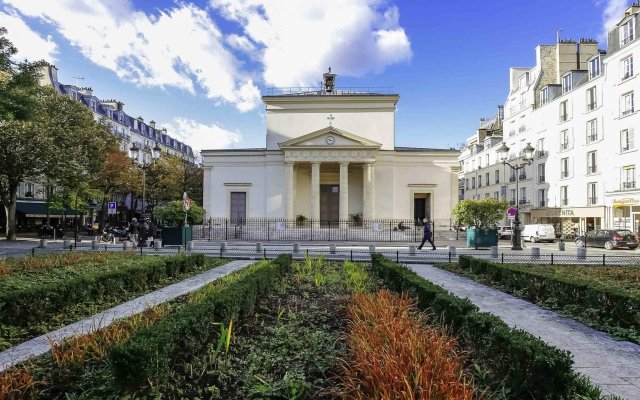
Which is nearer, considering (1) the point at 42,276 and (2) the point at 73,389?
(2) the point at 73,389

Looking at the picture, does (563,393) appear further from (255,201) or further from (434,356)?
(255,201)

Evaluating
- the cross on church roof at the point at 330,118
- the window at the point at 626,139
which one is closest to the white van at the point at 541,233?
the window at the point at 626,139

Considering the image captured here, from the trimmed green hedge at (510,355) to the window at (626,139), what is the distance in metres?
37.9

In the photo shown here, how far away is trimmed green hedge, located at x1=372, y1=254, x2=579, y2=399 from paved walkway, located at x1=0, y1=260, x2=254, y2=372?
5301 mm

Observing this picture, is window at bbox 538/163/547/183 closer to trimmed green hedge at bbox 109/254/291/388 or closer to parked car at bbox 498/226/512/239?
parked car at bbox 498/226/512/239

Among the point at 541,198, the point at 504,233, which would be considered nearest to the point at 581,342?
the point at 504,233

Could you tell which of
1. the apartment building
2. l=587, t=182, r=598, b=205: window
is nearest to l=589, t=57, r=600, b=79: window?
the apartment building

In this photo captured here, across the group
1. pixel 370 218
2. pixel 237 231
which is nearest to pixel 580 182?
pixel 370 218

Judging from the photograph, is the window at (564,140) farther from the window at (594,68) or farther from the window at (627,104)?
the window at (627,104)

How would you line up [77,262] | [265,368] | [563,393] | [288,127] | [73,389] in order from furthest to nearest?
1. [288,127]
2. [77,262]
3. [265,368]
4. [73,389]
5. [563,393]

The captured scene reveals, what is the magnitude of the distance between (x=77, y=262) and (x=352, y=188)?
31018 mm

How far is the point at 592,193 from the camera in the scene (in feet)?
131

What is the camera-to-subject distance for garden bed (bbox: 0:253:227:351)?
6977 millimetres

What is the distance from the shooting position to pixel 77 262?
13.4m
